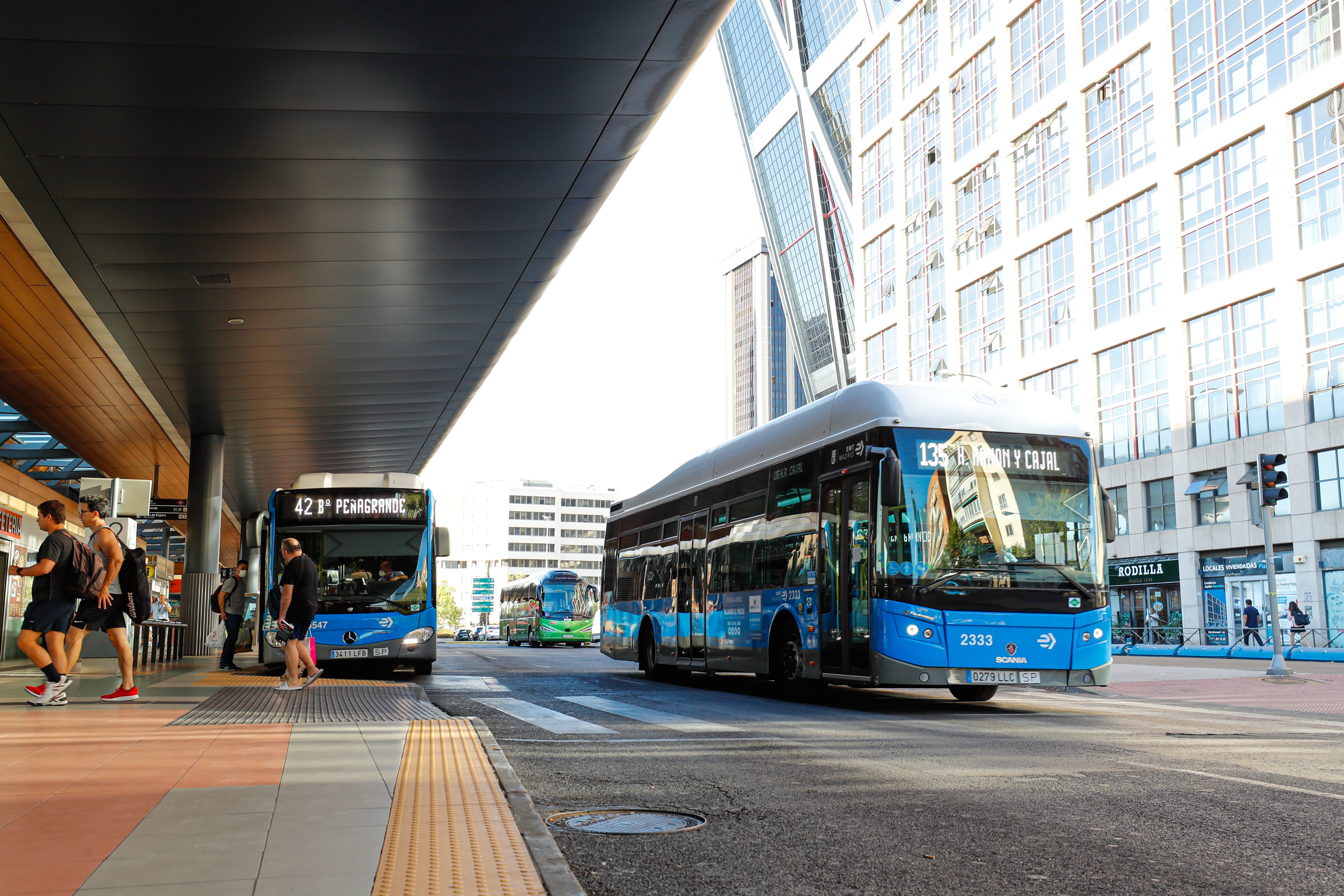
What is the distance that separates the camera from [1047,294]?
5109cm

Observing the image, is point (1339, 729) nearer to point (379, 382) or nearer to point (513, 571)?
point (379, 382)

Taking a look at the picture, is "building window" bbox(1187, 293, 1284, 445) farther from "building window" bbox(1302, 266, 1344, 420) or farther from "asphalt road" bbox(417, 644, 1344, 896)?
"asphalt road" bbox(417, 644, 1344, 896)

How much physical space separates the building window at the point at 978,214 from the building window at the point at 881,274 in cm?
647

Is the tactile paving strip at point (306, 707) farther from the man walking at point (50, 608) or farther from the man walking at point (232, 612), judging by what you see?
the man walking at point (232, 612)

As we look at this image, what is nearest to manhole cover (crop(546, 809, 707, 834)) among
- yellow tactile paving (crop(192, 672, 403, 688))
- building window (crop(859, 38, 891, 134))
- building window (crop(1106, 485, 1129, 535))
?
yellow tactile paving (crop(192, 672, 403, 688))

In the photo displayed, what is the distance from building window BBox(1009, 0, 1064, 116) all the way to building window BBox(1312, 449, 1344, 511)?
2056cm

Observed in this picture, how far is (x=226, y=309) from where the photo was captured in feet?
50.3

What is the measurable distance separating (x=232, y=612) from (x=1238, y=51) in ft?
126

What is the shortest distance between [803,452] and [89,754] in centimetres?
854

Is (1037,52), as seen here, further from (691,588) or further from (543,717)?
(543,717)

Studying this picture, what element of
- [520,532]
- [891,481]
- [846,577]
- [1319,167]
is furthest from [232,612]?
[520,532]

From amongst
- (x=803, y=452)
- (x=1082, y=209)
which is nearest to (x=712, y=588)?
(x=803, y=452)

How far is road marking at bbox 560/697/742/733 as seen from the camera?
10055 millimetres

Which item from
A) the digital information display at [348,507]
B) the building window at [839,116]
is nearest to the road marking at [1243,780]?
the digital information display at [348,507]
